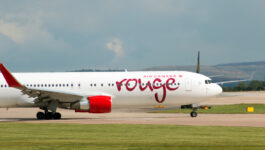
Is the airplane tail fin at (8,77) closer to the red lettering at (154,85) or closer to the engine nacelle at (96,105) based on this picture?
the engine nacelle at (96,105)

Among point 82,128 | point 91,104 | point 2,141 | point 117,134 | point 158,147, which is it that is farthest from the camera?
point 91,104

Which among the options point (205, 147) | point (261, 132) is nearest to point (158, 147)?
point (205, 147)

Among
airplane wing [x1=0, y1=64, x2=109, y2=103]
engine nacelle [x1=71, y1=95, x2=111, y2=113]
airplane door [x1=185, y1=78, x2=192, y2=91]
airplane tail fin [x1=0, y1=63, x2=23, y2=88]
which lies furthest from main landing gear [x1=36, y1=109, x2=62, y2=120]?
airplane door [x1=185, y1=78, x2=192, y2=91]

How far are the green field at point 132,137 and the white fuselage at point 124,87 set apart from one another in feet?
31.7

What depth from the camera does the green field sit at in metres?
22.9

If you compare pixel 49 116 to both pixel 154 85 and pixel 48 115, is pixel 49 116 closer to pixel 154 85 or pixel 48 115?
pixel 48 115

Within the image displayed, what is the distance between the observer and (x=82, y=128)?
32656 millimetres

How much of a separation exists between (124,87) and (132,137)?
16961 mm

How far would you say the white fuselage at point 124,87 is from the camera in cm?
4350

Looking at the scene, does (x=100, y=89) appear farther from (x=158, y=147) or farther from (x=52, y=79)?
(x=158, y=147)

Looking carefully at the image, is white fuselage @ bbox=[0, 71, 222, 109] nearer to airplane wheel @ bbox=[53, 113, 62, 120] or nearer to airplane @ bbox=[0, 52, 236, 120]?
airplane @ bbox=[0, 52, 236, 120]

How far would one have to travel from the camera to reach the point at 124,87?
43.5 m

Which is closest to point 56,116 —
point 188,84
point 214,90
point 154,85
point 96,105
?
point 96,105

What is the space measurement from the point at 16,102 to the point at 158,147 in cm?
2364
